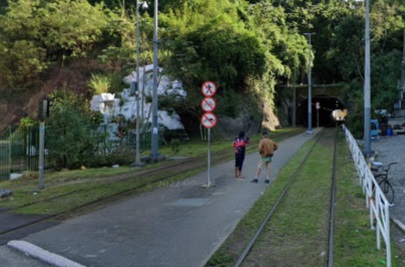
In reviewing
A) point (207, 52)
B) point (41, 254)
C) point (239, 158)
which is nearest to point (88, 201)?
point (41, 254)

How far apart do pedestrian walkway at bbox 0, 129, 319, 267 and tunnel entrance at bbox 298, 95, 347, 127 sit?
58.9 metres

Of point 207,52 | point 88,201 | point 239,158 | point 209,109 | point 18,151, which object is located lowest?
point 88,201

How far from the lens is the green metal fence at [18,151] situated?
765 inches

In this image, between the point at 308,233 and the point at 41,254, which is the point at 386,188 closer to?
the point at 308,233

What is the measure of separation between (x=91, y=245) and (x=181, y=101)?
27.5 meters

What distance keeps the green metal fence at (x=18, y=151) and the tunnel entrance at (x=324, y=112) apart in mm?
Result: 52829

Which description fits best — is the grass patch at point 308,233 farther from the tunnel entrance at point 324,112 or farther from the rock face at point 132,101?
the tunnel entrance at point 324,112

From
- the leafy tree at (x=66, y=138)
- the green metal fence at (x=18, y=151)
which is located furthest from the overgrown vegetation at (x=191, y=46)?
the green metal fence at (x=18, y=151)

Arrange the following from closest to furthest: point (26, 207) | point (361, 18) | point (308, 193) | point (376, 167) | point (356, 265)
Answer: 1. point (356, 265)
2. point (26, 207)
3. point (308, 193)
4. point (376, 167)
5. point (361, 18)

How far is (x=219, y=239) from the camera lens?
8.20m

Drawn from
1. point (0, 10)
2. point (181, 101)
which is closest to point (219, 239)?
point (181, 101)

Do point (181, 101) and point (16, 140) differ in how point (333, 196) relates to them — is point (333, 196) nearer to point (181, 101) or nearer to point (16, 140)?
point (16, 140)

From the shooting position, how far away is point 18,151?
20.5 metres

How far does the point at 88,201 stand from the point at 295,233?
603 centimetres
